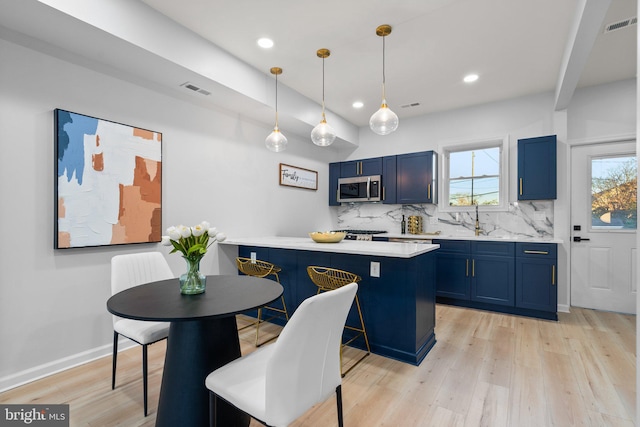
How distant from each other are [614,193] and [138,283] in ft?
17.3

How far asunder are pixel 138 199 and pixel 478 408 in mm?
3133

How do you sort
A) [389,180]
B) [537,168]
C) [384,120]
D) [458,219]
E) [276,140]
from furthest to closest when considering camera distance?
[389,180] < [458,219] < [537,168] < [276,140] < [384,120]

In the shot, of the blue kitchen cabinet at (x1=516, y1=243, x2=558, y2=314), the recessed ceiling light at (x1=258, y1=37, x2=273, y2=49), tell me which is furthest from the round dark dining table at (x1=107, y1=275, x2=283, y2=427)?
the blue kitchen cabinet at (x1=516, y1=243, x2=558, y2=314)

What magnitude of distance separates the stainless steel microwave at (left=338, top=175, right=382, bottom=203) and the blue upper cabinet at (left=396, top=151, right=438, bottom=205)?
1.16 ft

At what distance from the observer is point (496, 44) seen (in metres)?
2.94

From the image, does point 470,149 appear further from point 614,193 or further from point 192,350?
point 192,350

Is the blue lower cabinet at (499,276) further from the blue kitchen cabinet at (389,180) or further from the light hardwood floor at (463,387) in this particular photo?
the blue kitchen cabinet at (389,180)

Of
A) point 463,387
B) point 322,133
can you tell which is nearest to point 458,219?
point 322,133

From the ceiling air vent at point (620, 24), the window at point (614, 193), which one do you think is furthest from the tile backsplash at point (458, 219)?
the ceiling air vent at point (620, 24)

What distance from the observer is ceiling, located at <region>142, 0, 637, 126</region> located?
244 centimetres

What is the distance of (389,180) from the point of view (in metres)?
5.03

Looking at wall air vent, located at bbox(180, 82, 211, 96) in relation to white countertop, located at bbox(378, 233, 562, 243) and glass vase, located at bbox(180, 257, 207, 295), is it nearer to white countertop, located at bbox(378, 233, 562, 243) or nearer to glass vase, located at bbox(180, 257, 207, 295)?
glass vase, located at bbox(180, 257, 207, 295)

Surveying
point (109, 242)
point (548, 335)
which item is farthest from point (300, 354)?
point (548, 335)

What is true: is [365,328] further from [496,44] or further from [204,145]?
[496,44]
